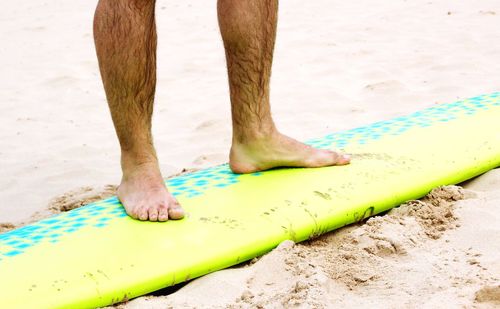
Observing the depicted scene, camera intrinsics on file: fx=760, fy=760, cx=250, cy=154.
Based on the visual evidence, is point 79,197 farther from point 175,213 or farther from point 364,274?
point 364,274

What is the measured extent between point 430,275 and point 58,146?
2.00 meters

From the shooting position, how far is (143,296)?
178 cm

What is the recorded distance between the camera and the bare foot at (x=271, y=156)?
7.67ft

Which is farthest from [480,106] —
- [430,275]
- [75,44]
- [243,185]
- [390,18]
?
[75,44]

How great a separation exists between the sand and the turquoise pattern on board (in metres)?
0.35

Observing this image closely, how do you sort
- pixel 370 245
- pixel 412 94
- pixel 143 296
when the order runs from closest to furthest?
1. pixel 143 296
2. pixel 370 245
3. pixel 412 94

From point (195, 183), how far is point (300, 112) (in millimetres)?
1392

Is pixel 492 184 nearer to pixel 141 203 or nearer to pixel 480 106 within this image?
pixel 480 106

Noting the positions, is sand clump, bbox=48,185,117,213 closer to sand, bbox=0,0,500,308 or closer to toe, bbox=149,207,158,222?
sand, bbox=0,0,500,308

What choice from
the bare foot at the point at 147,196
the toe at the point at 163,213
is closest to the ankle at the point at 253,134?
the bare foot at the point at 147,196

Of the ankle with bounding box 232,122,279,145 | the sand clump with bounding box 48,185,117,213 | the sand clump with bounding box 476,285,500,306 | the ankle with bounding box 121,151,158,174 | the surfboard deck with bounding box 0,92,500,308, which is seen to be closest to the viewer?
the sand clump with bounding box 476,285,500,306

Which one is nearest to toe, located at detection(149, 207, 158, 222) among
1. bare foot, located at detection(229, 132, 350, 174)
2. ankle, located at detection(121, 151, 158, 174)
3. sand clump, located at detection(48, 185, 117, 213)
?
ankle, located at detection(121, 151, 158, 174)

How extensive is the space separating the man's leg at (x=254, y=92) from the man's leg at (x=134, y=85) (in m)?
0.27

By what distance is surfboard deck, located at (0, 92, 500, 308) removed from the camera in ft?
5.74
